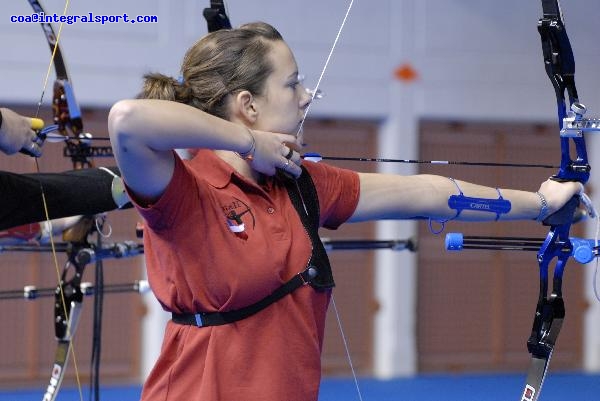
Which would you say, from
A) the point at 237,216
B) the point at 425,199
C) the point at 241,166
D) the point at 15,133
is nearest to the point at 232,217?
the point at 237,216

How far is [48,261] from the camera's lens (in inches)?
194

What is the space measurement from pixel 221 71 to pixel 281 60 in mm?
88

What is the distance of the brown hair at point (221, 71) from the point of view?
4.38 ft

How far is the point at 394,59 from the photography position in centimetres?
551

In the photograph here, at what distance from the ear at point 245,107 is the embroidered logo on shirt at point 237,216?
0.13 meters

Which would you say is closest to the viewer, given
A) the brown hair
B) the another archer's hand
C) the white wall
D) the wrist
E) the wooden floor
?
the brown hair

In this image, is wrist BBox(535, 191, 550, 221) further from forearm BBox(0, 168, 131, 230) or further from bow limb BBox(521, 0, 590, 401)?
forearm BBox(0, 168, 131, 230)

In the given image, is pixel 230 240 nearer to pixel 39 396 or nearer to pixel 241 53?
pixel 241 53

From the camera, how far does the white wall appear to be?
4.97 metres

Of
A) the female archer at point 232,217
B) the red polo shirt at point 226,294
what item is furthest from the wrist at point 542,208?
the red polo shirt at point 226,294

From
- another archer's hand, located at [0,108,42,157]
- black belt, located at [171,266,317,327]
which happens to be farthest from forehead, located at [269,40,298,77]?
another archer's hand, located at [0,108,42,157]

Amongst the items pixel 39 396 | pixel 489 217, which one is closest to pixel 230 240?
pixel 489 217

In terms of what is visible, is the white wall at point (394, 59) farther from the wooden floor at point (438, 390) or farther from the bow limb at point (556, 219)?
the bow limb at point (556, 219)

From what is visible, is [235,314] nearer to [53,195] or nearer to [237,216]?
[237,216]
